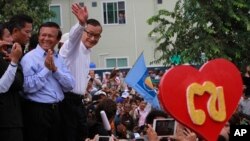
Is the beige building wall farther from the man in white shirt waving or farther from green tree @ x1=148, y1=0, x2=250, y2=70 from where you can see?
the man in white shirt waving

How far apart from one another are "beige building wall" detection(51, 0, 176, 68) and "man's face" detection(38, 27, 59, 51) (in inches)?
1015

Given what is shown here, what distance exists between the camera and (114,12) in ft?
108

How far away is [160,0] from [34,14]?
883 cm

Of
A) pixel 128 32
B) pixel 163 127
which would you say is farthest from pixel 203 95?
pixel 128 32

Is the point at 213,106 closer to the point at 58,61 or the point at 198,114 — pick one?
the point at 198,114

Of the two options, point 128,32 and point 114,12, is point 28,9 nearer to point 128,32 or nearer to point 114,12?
point 128,32

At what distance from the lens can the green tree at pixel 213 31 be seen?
17.9 metres

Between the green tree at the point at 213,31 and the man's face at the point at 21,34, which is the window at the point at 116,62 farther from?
the man's face at the point at 21,34

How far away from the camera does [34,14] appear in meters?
25.2

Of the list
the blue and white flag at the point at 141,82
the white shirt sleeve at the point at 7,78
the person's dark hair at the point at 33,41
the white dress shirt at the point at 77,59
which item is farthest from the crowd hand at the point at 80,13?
the blue and white flag at the point at 141,82

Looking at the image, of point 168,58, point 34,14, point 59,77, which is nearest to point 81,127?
point 59,77

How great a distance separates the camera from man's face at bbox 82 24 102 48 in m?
6.35

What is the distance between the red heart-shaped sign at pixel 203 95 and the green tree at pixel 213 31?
12.8 meters

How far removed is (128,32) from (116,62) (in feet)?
5.42
